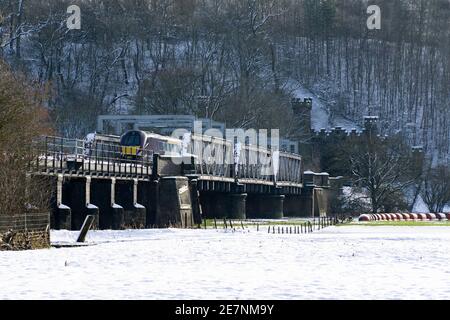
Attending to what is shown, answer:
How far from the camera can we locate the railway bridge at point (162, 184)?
203 ft

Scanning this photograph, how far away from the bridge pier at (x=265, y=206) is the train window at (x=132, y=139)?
1070 inches

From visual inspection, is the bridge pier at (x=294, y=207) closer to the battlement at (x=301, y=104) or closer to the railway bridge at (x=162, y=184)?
the railway bridge at (x=162, y=184)

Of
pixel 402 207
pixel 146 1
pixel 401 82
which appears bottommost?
pixel 402 207

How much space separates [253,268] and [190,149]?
190 ft

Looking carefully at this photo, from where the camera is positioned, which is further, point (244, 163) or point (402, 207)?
point (402, 207)

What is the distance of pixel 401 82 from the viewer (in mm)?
199375

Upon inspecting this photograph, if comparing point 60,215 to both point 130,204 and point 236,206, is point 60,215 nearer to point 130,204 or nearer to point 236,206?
point 130,204

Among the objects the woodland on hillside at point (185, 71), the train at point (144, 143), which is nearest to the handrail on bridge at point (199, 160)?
the train at point (144, 143)

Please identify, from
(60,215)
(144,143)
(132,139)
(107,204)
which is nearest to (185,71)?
(132,139)

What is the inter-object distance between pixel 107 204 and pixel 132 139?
20.4 m

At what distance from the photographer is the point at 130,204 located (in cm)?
7106

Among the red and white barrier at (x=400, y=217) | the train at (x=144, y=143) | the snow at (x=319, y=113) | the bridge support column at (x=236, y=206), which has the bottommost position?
the red and white barrier at (x=400, y=217)
